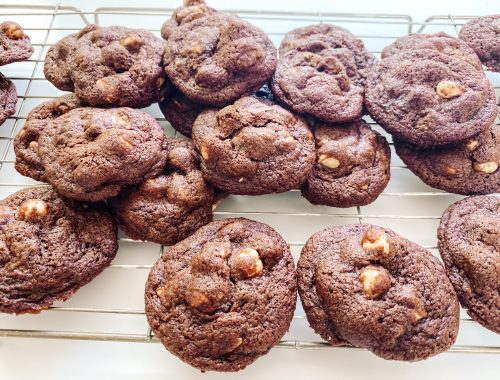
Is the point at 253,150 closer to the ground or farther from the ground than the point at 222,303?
farther from the ground

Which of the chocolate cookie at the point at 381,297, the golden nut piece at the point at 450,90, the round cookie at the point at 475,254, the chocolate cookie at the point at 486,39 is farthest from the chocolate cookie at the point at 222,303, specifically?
the chocolate cookie at the point at 486,39

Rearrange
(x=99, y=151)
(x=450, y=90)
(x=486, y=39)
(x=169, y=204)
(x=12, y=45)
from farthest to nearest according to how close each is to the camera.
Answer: (x=486, y=39) < (x=12, y=45) < (x=450, y=90) < (x=169, y=204) < (x=99, y=151)

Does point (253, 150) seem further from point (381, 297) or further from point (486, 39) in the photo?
point (486, 39)

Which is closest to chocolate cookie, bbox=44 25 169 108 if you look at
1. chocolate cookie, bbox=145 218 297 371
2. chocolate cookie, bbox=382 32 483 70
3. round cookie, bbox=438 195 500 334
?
chocolate cookie, bbox=145 218 297 371

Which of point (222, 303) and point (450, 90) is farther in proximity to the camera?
point (450, 90)

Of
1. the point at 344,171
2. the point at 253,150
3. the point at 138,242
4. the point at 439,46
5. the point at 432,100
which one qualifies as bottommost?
the point at 138,242

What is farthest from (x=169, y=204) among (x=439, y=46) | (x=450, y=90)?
(x=439, y=46)

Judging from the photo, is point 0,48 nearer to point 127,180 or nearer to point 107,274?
point 127,180
